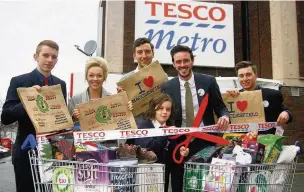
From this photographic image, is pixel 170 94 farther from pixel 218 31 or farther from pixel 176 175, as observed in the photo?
pixel 218 31

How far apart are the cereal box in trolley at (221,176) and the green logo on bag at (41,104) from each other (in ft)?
4.24

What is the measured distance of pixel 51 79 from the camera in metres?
3.00

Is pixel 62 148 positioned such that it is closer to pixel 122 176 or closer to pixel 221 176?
pixel 122 176

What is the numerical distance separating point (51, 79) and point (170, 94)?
42.0 inches

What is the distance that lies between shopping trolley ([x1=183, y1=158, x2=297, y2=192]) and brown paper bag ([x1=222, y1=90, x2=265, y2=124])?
2.29 ft

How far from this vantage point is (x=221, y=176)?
2330 millimetres

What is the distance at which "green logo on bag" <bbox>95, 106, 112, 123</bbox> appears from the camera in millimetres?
2643

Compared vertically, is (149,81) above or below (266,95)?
above

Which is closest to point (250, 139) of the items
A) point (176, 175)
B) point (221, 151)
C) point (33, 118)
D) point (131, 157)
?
point (221, 151)

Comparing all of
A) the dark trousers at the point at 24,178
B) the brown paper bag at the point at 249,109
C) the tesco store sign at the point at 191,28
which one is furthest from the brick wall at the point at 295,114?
the dark trousers at the point at 24,178

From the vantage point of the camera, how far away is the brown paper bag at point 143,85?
317 cm

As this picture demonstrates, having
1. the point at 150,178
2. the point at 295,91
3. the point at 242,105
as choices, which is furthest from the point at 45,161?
the point at 295,91

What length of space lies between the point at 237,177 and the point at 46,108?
1.47 m

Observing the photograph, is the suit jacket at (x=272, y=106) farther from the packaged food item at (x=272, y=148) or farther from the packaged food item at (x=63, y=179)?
the packaged food item at (x=63, y=179)
